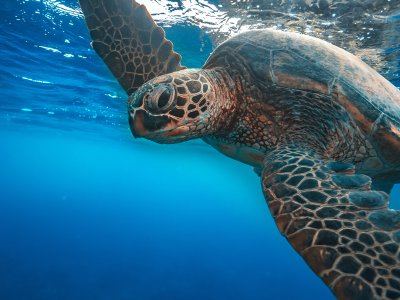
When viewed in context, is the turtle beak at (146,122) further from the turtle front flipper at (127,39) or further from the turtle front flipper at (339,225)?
the turtle front flipper at (127,39)

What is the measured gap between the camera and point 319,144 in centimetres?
309

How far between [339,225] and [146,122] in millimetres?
1869

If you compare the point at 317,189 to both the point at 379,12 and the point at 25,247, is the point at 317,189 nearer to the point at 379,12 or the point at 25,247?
the point at 379,12

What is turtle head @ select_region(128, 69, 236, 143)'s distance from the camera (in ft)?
8.73

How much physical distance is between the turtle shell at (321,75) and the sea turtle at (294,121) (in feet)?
0.04

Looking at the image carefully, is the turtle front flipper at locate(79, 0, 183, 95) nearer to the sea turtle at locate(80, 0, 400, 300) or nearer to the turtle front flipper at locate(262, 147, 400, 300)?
the sea turtle at locate(80, 0, 400, 300)

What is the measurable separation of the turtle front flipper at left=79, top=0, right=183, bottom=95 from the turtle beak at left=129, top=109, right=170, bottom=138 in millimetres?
1454

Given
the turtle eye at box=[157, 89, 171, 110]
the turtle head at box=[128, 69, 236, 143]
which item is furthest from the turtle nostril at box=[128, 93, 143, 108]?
the turtle eye at box=[157, 89, 171, 110]

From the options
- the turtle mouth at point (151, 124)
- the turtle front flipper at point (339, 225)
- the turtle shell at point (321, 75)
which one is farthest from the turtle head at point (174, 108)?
the turtle front flipper at point (339, 225)

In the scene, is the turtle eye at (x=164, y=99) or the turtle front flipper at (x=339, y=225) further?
the turtle eye at (x=164, y=99)

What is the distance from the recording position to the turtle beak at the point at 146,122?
8.73 feet

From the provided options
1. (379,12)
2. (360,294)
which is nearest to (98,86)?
(379,12)

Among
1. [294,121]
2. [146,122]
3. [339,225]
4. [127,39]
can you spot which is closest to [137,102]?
[146,122]

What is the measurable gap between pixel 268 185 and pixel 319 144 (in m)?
1.21
